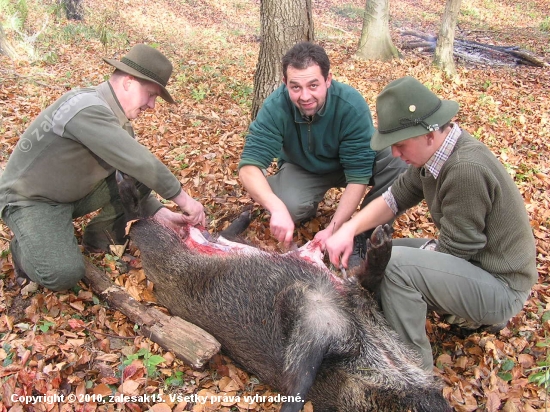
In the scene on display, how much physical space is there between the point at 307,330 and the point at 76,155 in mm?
2264

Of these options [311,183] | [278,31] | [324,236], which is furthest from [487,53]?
[324,236]

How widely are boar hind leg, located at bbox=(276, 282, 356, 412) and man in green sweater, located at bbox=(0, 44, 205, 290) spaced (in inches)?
49.8

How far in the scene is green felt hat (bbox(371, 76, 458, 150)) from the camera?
105 inches

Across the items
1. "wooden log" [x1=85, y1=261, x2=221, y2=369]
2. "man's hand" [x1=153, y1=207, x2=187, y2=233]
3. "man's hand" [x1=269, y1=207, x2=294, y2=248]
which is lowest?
"wooden log" [x1=85, y1=261, x2=221, y2=369]

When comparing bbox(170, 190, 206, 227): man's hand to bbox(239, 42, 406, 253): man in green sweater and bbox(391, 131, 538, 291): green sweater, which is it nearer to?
bbox(239, 42, 406, 253): man in green sweater

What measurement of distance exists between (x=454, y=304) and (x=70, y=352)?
2.76 meters

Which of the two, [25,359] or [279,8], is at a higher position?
[279,8]

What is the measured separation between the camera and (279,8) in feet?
17.8

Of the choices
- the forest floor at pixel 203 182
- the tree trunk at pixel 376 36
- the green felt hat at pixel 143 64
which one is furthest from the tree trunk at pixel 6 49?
the tree trunk at pixel 376 36

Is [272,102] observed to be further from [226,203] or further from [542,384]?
[542,384]

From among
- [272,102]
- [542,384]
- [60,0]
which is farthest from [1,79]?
[542,384]

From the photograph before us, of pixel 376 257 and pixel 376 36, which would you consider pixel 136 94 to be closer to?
pixel 376 257

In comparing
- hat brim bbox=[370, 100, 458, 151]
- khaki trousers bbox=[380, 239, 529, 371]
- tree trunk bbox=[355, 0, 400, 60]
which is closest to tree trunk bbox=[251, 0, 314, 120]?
hat brim bbox=[370, 100, 458, 151]

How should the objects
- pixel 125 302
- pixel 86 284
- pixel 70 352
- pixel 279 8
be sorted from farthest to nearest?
pixel 279 8, pixel 86 284, pixel 125 302, pixel 70 352
